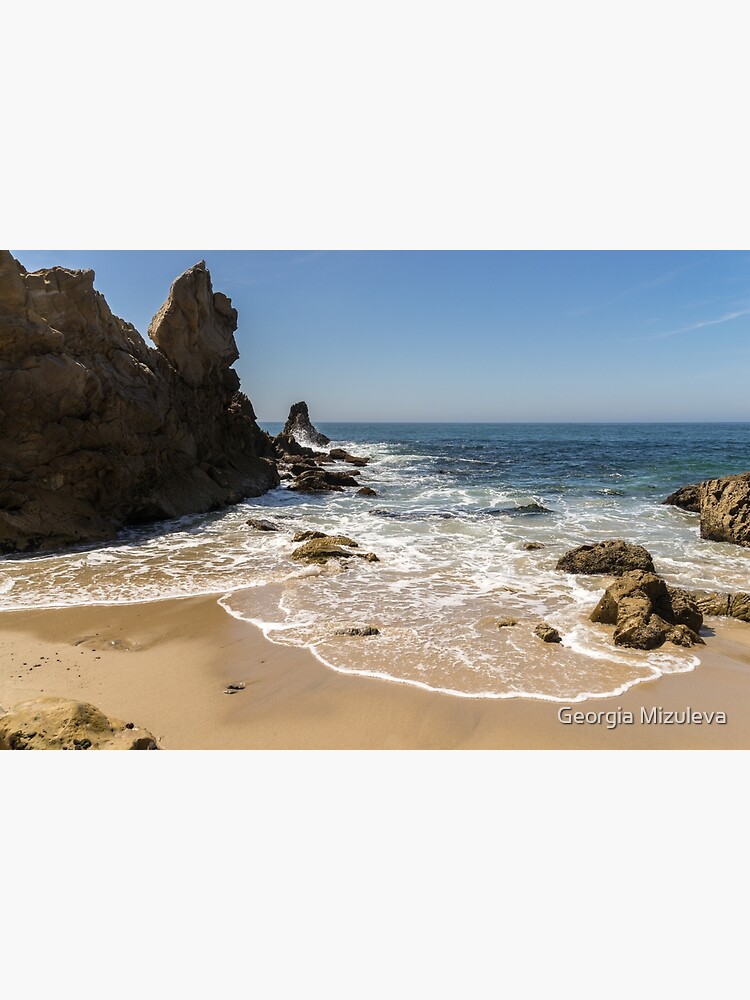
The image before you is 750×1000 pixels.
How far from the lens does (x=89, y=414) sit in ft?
40.9

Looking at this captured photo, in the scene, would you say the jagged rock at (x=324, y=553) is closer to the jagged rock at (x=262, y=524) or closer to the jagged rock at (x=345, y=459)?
the jagged rock at (x=262, y=524)

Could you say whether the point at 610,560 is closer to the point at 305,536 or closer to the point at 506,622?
the point at 506,622

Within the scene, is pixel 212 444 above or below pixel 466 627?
above

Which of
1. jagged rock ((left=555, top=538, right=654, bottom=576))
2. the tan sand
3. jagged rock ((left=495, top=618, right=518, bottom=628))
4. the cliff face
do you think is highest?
the cliff face

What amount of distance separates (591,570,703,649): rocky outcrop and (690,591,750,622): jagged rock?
0.53 m

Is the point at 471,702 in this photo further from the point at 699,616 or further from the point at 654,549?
the point at 654,549

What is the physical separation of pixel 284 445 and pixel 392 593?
87.0 feet

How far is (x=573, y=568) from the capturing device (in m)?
9.25

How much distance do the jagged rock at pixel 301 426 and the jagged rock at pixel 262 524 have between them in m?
Result: 32.9

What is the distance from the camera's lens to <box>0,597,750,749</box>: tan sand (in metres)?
4.25

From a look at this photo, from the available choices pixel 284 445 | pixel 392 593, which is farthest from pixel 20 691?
pixel 284 445

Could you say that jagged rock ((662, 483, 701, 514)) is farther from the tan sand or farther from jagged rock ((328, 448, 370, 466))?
jagged rock ((328, 448, 370, 466))

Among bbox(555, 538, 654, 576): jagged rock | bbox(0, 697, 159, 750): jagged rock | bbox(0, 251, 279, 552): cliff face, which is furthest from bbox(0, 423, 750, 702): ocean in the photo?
bbox(0, 697, 159, 750): jagged rock

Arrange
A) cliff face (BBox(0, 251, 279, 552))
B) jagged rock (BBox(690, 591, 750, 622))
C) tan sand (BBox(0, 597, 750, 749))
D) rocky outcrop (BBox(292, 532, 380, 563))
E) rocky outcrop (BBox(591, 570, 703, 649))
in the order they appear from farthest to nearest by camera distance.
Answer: cliff face (BBox(0, 251, 279, 552))
rocky outcrop (BBox(292, 532, 380, 563))
jagged rock (BBox(690, 591, 750, 622))
rocky outcrop (BBox(591, 570, 703, 649))
tan sand (BBox(0, 597, 750, 749))
